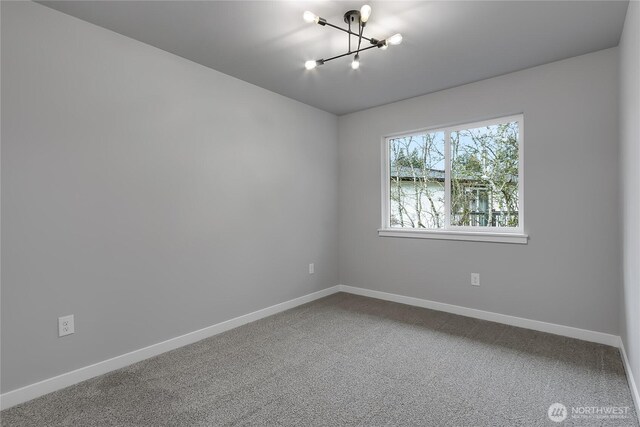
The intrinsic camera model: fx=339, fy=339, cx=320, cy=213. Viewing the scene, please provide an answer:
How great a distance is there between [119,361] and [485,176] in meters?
3.50

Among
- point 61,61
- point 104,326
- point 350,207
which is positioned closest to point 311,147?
point 350,207

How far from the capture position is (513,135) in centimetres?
319

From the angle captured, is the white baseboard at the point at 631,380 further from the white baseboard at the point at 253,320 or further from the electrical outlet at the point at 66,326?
the electrical outlet at the point at 66,326

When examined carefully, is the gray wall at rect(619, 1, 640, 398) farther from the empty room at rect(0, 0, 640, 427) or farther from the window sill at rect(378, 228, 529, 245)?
the window sill at rect(378, 228, 529, 245)

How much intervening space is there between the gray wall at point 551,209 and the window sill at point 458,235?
0.06 metres

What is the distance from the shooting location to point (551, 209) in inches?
113

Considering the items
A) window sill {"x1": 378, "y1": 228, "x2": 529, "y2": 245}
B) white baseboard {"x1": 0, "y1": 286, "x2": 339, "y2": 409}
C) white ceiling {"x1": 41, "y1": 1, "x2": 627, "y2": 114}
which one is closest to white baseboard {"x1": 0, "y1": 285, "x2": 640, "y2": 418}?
white baseboard {"x1": 0, "y1": 286, "x2": 339, "y2": 409}

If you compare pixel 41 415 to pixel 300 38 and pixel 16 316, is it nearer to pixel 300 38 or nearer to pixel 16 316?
pixel 16 316

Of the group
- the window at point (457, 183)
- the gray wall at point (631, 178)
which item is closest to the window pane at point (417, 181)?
the window at point (457, 183)

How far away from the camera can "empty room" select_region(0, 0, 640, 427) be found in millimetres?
1956

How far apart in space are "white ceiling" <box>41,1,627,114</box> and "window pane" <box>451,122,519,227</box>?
58 cm

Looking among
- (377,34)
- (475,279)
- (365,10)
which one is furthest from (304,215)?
(365,10)

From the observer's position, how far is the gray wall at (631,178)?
5.87 feet

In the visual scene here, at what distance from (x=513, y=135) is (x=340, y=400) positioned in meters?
2.78
